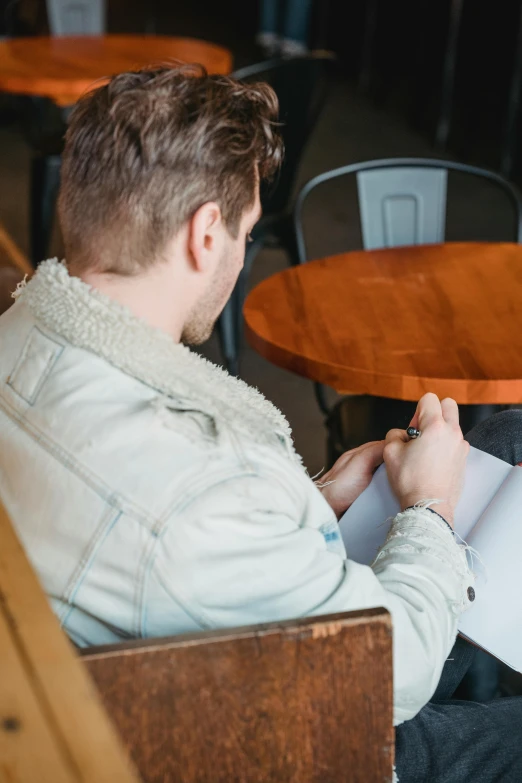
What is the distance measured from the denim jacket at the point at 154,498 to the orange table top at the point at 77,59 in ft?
8.37

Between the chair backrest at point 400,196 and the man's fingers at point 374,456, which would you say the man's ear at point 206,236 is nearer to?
Result: the man's fingers at point 374,456

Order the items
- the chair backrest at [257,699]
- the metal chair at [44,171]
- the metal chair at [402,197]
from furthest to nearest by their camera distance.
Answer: the metal chair at [44,171] → the metal chair at [402,197] → the chair backrest at [257,699]

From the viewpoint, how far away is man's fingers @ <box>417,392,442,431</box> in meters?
1.31

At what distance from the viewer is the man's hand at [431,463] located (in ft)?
4.01

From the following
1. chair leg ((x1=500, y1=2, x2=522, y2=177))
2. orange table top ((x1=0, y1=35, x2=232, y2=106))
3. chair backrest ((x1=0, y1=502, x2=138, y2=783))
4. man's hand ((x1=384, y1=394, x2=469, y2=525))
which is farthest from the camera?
chair leg ((x1=500, y1=2, x2=522, y2=177))

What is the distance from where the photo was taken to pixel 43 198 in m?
3.69

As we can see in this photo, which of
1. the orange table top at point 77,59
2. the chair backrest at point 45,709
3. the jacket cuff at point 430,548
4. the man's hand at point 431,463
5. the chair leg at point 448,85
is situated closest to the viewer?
the chair backrest at point 45,709

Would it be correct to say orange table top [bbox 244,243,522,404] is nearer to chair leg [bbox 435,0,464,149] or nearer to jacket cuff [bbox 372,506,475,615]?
jacket cuff [bbox 372,506,475,615]

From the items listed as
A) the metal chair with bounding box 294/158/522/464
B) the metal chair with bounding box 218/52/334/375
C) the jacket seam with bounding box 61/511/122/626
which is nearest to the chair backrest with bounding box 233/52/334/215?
the metal chair with bounding box 218/52/334/375

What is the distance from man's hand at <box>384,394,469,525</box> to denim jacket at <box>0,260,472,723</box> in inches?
6.5

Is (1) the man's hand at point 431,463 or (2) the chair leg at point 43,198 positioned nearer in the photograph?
(1) the man's hand at point 431,463

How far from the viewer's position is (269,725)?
3.08 ft

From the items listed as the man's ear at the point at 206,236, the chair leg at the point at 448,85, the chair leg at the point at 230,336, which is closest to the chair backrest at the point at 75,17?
the chair leg at the point at 448,85

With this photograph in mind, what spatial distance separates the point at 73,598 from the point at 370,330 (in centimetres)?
104
